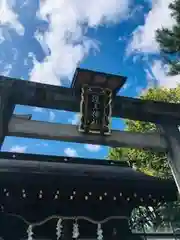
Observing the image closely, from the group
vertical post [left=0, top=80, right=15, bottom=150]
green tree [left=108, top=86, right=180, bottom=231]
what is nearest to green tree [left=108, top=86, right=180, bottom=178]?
green tree [left=108, top=86, right=180, bottom=231]

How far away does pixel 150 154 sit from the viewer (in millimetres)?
16688

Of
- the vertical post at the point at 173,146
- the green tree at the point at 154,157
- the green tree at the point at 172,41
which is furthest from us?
the green tree at the point at 154,157

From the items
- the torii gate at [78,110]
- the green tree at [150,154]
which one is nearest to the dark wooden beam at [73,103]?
the torii gate at [78,110]

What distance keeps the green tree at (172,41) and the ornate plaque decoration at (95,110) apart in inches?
270

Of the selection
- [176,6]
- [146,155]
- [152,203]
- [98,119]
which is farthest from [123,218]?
[146,155]

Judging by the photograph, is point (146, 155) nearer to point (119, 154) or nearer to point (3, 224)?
Answer: point (119, 154)

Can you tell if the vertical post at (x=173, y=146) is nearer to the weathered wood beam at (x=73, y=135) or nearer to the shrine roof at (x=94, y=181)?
the weathered wood beam at (x=73, y=135)

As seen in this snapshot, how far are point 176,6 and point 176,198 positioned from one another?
28.2ft

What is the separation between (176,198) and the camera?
6.31 meters

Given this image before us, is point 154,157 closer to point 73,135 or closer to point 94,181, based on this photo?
point 94,181

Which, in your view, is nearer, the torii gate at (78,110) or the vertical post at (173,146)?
the torii gate at (78,110)

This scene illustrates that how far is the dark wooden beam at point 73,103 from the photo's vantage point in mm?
5457

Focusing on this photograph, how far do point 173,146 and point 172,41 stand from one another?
7.06 meters

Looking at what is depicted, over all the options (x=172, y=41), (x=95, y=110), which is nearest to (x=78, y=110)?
(x=95, y=110)
